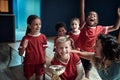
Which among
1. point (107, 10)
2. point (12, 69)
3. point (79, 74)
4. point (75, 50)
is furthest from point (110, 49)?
point (107, 10)

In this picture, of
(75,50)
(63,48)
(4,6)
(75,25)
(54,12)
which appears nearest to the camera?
(63,48)

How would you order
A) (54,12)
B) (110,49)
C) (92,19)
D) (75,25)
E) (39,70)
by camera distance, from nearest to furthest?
(110,49) < (39,70) < (92,19) < (75,25) < (54,12)

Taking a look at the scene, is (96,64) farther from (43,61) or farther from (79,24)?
(79,24)

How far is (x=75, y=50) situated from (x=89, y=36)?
0.65 m

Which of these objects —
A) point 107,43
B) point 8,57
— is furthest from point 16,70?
point 107,43

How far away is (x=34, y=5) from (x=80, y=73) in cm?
476

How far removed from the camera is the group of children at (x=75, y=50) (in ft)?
4.58

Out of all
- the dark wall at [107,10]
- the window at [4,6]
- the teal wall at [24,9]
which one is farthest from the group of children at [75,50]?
the teal wall at [24,9]

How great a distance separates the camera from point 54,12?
628 cm

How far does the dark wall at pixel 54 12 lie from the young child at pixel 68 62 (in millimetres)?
4677

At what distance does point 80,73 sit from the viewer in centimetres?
155

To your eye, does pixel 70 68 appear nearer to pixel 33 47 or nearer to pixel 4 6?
pixel 33 47

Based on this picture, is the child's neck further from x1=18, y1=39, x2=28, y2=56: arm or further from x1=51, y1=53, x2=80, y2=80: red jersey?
x1=18, y1=39, x2=28, y2=56: arm

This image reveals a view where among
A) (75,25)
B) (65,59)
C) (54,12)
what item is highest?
(54,12)
